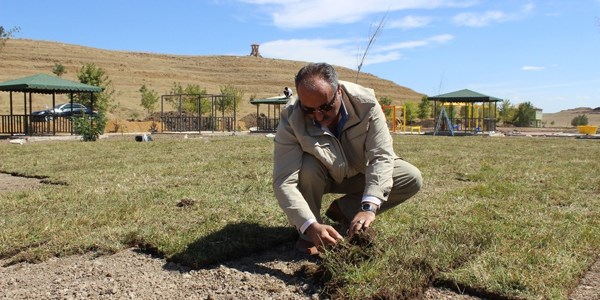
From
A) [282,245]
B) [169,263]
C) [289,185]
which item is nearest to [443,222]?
[282,245]

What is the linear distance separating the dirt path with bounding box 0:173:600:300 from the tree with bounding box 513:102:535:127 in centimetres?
4463

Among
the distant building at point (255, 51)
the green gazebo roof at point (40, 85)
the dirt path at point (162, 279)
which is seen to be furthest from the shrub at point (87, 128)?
the distant building at point (255, 51)

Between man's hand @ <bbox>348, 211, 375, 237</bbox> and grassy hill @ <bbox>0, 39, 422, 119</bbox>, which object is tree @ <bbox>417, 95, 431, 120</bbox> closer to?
grassy hill @ <bbox>0, 39, 422, 119</bbox>

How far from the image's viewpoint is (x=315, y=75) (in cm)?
261

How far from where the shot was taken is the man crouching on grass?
2.62 meters

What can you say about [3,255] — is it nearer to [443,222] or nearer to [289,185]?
[289,185]

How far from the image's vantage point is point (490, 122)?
28.7m

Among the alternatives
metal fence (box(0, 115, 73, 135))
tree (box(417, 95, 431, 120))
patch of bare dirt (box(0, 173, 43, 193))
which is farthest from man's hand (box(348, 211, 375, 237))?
tree (box(417, 95, 431, 120))

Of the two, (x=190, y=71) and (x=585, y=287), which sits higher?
(x=190, y=71)

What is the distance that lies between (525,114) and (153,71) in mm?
52242

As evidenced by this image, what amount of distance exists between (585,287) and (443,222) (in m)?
1.27

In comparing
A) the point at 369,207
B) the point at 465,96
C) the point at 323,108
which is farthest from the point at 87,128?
the point at 465,96

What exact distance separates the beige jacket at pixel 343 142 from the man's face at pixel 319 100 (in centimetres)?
11

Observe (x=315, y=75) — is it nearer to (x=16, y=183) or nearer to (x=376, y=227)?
(x=376, y=227)
